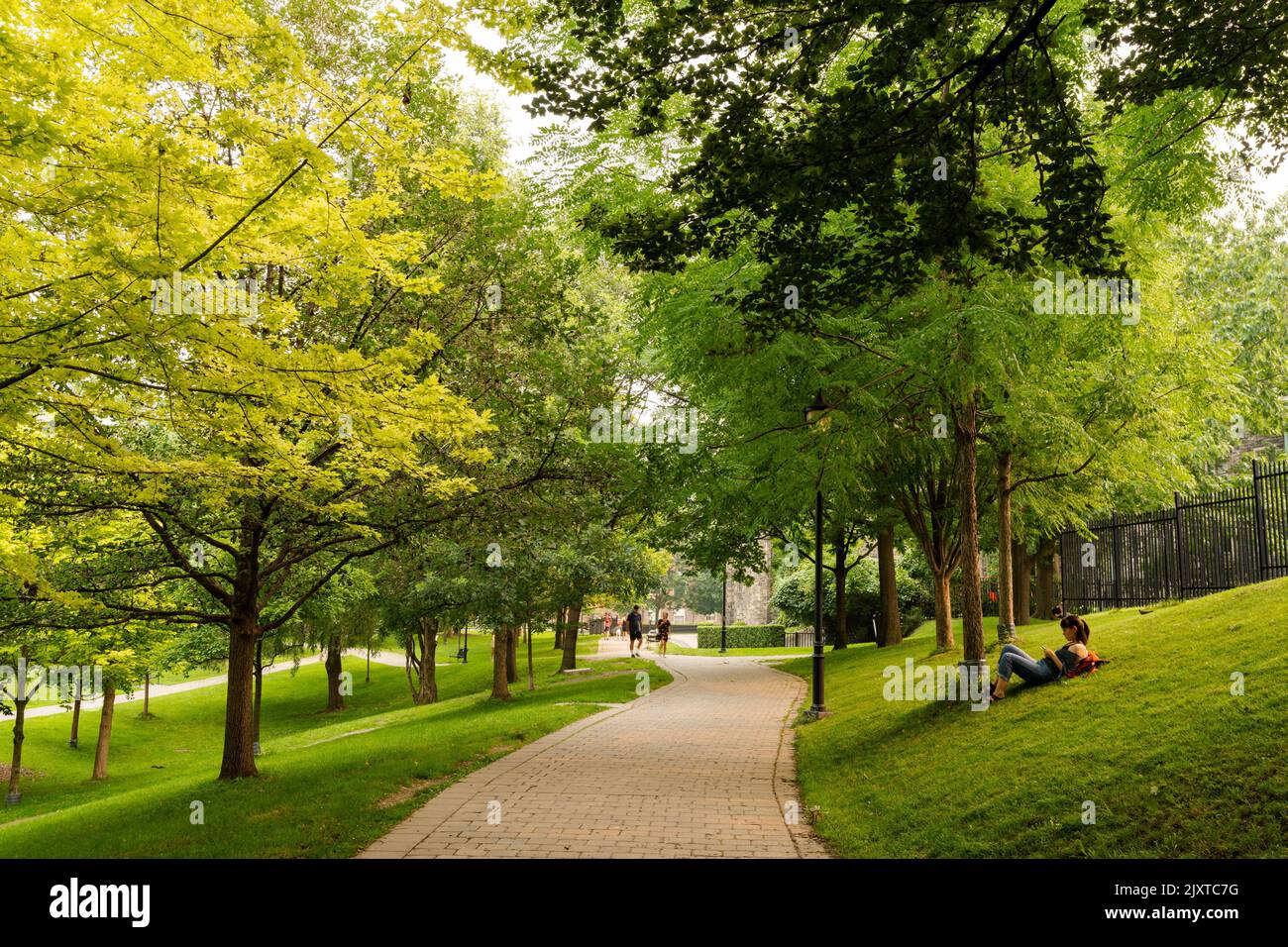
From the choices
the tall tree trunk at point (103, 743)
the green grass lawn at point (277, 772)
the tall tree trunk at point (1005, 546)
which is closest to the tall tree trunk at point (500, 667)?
the green grass lawn at point (277, 772)

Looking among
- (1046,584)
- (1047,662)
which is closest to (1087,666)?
(1047,662)

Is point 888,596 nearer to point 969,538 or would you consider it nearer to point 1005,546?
point 1005,546

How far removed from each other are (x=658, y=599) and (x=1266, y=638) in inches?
2633

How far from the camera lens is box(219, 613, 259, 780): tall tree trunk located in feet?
40.7

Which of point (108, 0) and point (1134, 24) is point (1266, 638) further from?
point (108, 0)

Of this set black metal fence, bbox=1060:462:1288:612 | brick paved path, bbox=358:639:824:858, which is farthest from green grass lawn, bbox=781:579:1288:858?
black metal fence, bbox=1060:462:1288:612

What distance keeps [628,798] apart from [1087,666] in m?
5.51

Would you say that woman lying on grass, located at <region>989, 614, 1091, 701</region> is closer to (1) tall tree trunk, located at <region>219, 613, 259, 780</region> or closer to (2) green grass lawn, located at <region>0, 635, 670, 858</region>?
(2) green grass lawn, located at <region>0, 635, 670, 858</region>

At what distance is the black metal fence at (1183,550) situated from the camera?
15.1 meters

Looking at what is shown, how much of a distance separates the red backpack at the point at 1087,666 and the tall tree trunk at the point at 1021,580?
12.8 meters

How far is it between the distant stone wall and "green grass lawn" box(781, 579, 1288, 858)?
36097 mm

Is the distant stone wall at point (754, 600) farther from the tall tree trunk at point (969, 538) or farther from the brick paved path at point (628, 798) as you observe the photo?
the tall tree trunk at point (969, 538)

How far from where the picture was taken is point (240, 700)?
12.6m

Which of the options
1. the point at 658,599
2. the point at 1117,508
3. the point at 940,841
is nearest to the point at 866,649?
the point at 1117,508
